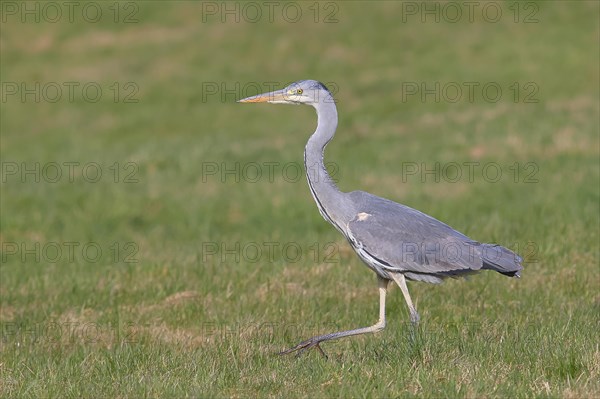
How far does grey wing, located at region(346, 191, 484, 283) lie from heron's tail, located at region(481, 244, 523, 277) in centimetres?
5

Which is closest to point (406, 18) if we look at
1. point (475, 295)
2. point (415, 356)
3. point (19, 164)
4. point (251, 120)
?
point (251, 120)

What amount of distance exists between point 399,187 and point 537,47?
14.5 meters

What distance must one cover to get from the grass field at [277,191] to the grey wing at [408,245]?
575mm

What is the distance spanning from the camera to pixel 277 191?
1681 cm

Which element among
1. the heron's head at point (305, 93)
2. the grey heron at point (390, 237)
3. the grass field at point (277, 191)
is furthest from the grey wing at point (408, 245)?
the heron's head at point (305, 93)

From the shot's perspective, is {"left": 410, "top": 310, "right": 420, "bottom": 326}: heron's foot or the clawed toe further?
{"left": 410, "top": 310, "right": 420, "bottom": 326}: heron's foot

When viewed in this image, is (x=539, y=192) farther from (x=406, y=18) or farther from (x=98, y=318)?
(x=406, y=18)

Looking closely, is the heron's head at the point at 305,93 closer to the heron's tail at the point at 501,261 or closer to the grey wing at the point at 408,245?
the grey wing at the point at 408,245

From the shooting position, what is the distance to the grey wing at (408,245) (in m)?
Result: 7.43

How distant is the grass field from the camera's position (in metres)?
6.80

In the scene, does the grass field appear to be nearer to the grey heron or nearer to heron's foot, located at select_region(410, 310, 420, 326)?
heron's foot, located at select_region(410, 310, 420, 326)

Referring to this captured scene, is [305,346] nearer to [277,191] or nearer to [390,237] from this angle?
[390,237]

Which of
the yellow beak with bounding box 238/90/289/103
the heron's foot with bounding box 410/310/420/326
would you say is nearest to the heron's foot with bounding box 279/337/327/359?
the heron's foot with bounding box 410/310/420/326

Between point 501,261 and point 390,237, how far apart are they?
867 millimetres
